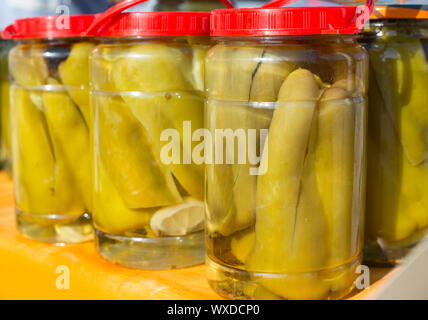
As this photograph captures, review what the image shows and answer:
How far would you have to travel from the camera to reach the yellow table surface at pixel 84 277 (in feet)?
1.73

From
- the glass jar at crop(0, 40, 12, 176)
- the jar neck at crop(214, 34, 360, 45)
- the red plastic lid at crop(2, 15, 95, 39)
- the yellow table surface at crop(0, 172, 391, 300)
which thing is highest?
the red plastic lid at crop(2, 15, 95, 39)

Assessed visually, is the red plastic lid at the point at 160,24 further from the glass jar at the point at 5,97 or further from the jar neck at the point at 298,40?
the glass jar at the point at 5,97

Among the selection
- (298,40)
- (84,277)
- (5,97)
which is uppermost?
(298,40)

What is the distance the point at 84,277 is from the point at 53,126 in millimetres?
179

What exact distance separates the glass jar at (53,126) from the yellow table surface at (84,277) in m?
0.03

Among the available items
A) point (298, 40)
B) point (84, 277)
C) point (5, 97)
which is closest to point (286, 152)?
point (298, 40)

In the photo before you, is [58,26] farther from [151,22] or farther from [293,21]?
[293,21]

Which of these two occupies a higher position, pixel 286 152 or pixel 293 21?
pixel 293 21

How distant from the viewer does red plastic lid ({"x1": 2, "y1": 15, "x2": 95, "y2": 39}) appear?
613 millimetres

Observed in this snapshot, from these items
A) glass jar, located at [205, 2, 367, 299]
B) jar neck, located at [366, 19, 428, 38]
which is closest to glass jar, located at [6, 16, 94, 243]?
glass jar, located at [205, 2, 367, 299]

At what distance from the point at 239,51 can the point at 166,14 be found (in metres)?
0.10

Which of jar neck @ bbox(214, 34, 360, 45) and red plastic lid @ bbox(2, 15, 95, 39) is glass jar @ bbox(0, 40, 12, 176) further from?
jar neck @ bbox(214, 34, 360, 45)

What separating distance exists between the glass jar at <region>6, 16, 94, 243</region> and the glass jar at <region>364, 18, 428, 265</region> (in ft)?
1.03

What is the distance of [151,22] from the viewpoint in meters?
0.53
